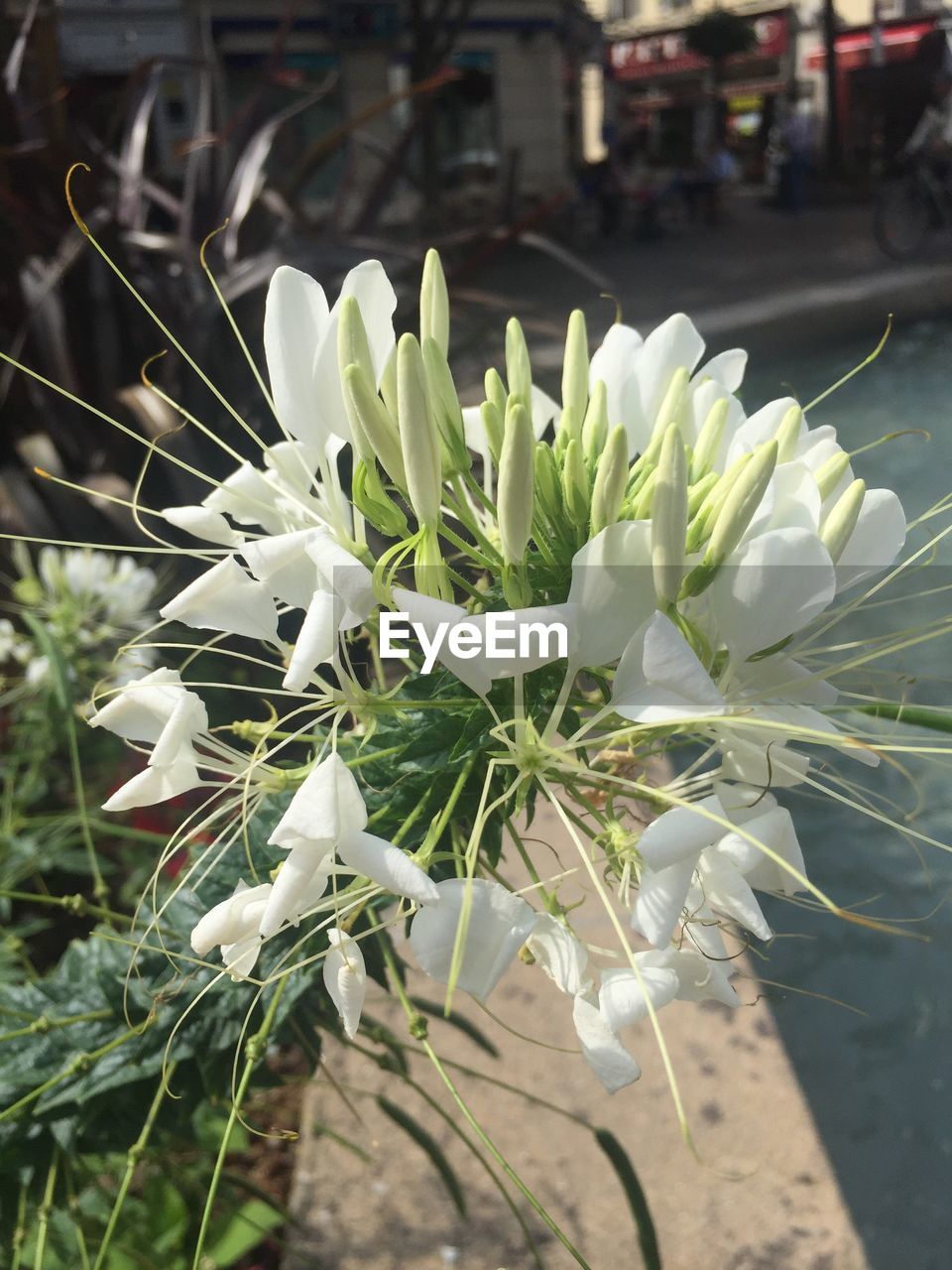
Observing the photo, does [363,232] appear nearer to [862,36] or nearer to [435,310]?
[435,310]

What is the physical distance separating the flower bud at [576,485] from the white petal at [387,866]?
0.54 ft

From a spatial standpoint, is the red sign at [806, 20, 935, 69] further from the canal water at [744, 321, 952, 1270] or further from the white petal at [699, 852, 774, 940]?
the white petal at [699, 852, 774, 940]

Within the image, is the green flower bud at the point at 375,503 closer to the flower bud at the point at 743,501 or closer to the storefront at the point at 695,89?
the flower bud at the point at 743,501

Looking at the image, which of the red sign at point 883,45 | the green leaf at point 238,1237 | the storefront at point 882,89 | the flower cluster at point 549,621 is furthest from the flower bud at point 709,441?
the red sign at point 883,45

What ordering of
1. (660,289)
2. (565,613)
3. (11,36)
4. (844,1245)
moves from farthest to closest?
(660,289), (11,36), (844,1245), (565,613)

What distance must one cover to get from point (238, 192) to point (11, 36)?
129cm

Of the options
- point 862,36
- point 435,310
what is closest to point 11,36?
point 435,310

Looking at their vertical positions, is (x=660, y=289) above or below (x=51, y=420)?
below

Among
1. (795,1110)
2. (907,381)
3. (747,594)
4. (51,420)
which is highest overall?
(747,594)

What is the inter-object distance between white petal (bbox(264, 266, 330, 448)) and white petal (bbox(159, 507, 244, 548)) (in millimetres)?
53

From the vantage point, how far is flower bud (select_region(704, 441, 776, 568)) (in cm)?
37

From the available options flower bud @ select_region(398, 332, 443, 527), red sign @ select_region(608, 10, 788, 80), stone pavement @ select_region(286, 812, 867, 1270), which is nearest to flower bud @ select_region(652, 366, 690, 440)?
flower bud @ select_region(398, 332, 443, 527)

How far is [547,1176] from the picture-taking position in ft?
Answer: 3.19

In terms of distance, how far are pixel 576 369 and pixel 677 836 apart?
0.77ft
